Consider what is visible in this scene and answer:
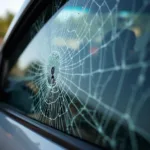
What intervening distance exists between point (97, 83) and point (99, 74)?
3cm

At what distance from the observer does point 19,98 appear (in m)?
2.65

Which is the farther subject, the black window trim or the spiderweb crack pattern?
the black window trim

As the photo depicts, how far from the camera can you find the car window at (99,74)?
44.4 inches

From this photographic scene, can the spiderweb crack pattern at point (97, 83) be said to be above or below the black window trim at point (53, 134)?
above

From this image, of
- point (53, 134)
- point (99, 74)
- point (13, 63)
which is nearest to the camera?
point (99, 74)

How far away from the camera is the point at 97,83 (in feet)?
4.42

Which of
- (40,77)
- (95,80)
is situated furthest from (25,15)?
(95,80)

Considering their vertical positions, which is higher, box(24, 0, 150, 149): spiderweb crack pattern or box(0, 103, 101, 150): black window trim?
box(24, 0, 150, 149): spiderweb crack pattern

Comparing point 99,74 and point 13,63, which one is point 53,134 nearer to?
point 99,74

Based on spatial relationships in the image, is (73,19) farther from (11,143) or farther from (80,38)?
(11,143)

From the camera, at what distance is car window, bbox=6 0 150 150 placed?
113cm

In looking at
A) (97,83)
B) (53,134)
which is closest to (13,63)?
(53,134)

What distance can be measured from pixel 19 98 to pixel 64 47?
3.31 feet

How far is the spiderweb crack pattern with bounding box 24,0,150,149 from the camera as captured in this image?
1.13m
